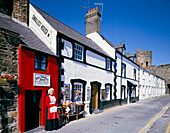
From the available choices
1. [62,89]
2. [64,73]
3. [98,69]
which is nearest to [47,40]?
[64,73]

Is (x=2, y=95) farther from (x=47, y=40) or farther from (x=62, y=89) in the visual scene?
(x=47, y=40)

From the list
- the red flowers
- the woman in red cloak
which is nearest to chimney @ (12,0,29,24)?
the red flowers

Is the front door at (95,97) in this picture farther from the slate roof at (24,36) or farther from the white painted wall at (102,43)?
the slate roof at (24,36)

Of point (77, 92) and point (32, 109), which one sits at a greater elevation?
point (77, 92)

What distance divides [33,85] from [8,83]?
3.54 feet

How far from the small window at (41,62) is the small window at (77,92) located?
2.89m

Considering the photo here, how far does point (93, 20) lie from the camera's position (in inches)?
581

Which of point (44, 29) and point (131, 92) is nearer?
point (44, 29)

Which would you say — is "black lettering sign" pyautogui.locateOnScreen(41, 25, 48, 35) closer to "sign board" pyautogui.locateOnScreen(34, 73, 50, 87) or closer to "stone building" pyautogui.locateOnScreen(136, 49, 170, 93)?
"sign board" pyautogui.locateOnScreen(34, 73, 50, 87)

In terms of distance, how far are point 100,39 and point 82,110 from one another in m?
9.11

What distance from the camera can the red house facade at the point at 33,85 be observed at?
5.29 meters

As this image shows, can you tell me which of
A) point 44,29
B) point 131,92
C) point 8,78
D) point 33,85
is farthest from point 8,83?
point 131,92

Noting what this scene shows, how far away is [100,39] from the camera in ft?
47.8

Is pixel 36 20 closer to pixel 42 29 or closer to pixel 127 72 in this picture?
pixel 42 29
